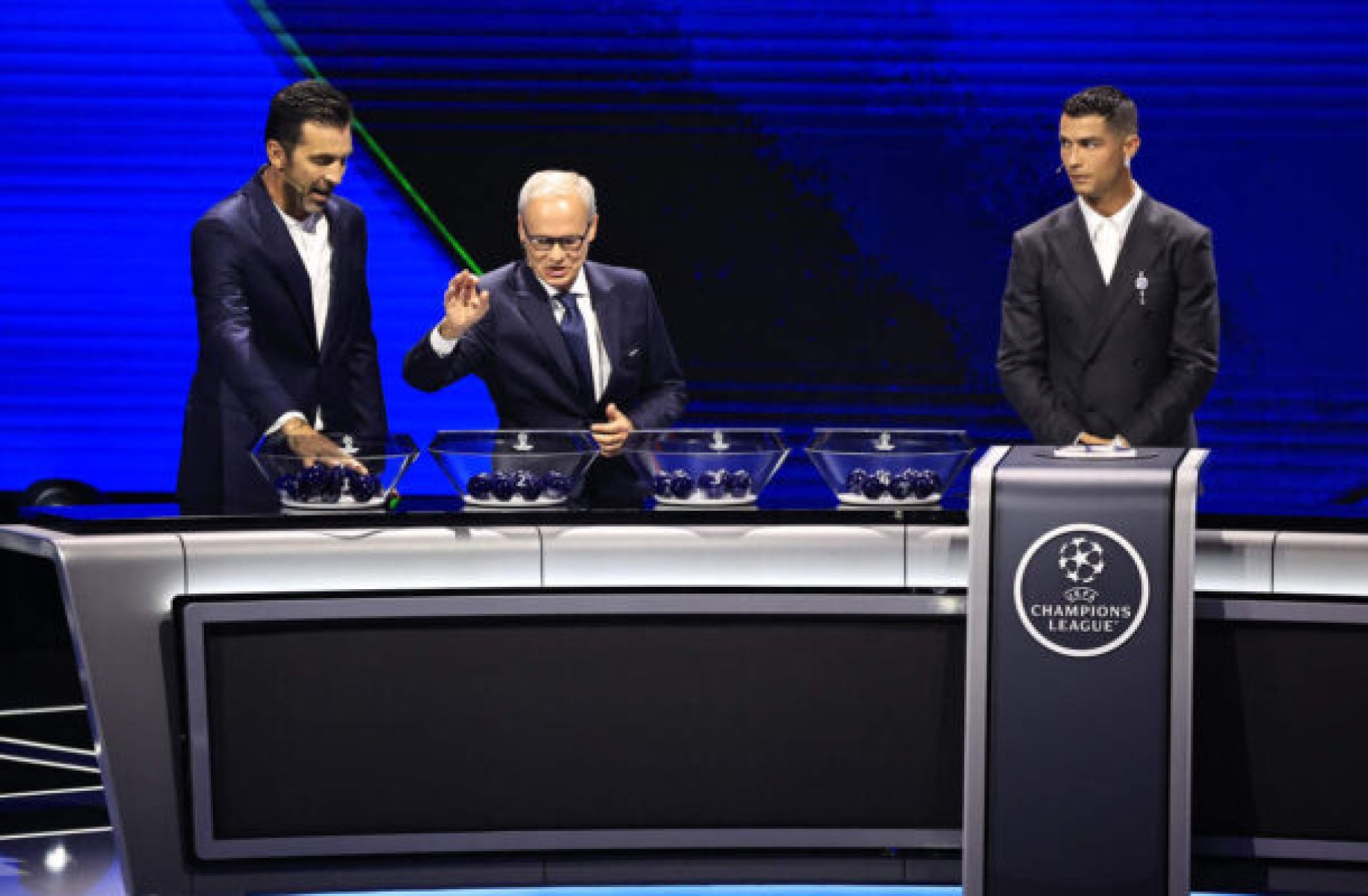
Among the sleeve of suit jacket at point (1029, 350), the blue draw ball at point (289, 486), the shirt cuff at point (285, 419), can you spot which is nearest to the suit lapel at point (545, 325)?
the shirt cuff at point (285, 419)

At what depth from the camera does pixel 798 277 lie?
21.0 feet

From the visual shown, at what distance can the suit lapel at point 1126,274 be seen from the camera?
4.12m

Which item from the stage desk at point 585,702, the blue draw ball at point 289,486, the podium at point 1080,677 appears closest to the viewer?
the podium at point 1080,677

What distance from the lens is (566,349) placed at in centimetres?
418

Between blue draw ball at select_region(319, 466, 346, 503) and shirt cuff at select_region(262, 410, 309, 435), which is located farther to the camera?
shirt cuff at select_region(262, 410, 309, 435)

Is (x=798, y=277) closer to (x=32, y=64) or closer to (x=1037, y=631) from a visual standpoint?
(x=32, y=64)

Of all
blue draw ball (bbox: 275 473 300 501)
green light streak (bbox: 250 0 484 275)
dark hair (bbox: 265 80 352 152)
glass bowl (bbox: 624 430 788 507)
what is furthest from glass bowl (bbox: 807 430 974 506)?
green light streak (bbox: 250 0 484 275)

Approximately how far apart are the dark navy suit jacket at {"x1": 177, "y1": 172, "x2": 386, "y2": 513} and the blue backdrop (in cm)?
219

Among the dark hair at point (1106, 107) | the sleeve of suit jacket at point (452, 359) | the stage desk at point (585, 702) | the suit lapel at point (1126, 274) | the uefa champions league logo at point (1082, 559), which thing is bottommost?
the stage desk at point (585, 702)

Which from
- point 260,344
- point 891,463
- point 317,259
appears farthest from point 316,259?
point 891,463

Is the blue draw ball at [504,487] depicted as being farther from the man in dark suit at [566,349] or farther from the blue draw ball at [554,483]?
the man in dark suit at [566,349]

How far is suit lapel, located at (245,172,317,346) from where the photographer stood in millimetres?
4059

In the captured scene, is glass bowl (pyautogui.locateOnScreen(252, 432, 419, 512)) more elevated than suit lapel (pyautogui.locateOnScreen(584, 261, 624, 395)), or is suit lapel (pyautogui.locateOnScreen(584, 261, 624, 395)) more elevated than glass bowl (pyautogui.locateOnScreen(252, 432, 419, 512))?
suit lapel (pyautogui.locateOnScreen(584, 261, 624, 395))

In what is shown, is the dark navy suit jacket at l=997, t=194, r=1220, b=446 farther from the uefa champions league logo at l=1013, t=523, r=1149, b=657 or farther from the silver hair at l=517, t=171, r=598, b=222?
the silver hair at l=517, t=171, r=598, b=222
